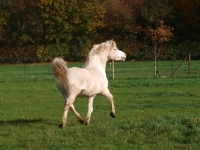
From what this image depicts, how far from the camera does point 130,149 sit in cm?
903

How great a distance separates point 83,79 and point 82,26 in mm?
61597

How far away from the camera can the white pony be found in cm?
1198

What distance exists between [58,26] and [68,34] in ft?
5.99

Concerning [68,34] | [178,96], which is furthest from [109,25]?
[178,96]

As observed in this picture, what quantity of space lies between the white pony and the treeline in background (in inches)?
2203

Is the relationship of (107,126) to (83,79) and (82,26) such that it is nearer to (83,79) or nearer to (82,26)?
(83,79)

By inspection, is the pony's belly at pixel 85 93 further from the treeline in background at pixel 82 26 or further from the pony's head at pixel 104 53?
the treeline in background at pixel 82 26

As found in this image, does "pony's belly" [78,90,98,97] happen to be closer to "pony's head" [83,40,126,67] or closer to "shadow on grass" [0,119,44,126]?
"pony's head" [83,40,126,67]

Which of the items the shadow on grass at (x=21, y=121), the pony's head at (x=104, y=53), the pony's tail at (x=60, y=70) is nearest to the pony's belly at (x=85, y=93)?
the pony's tail at (x=60, y=70)

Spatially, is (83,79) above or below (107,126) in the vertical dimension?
above

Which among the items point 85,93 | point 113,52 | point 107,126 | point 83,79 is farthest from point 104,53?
point 107,126

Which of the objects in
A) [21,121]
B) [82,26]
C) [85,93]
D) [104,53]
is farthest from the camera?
[82,26]

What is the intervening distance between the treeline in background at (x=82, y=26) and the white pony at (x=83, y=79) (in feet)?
184

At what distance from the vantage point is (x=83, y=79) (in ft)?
40.3
